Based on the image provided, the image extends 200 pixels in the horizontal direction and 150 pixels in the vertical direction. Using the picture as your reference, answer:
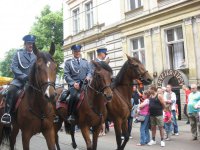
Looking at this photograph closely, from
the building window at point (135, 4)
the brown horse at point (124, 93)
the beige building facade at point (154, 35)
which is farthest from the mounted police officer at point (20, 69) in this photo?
the building window at point (135, 4)

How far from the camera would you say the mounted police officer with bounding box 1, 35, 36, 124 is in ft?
22.0

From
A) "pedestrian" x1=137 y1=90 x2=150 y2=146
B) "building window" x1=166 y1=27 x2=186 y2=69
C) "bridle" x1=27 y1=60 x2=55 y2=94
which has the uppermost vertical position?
"building window" x1=166 y1=27 x2=186 y2=69

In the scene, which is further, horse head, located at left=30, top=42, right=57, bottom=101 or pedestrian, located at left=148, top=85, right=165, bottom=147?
pedestrian, located at left=148, top=85, right=165, bottom=147

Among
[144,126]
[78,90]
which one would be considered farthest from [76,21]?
[78,90]

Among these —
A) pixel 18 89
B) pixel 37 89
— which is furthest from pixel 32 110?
pixel 18 89

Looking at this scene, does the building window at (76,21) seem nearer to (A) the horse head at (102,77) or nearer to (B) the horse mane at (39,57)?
(A) the horse head at (102,77)

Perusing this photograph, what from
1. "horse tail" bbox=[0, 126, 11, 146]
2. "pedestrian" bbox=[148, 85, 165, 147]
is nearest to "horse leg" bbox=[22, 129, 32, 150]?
"horse tail" bbox=[0, 126, 11, 146]

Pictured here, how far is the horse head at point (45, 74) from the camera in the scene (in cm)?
535

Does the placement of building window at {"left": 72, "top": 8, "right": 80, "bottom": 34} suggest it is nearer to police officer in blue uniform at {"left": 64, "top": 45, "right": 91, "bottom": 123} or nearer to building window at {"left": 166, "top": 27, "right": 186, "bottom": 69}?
building window at {"left": 166, "top": 27, "right": 186, "bottom": 69}

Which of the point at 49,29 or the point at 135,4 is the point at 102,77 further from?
the point at 49,29

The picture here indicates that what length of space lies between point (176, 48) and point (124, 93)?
11.1 m

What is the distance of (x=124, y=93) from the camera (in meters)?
9.38

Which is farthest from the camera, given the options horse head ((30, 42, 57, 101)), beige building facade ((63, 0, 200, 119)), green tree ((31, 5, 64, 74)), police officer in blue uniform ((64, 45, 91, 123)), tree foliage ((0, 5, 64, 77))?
green tree ((31, 5, 64, 74))

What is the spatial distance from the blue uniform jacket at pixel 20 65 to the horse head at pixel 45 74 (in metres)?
0.77
